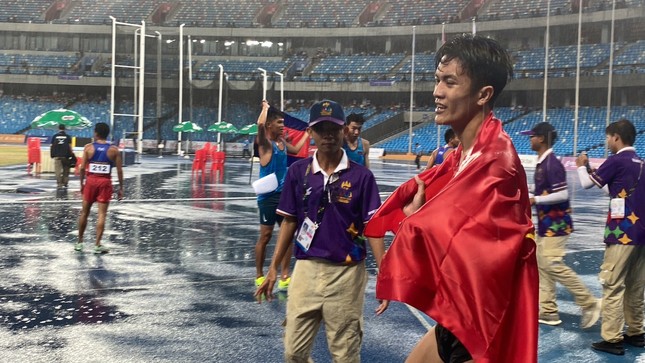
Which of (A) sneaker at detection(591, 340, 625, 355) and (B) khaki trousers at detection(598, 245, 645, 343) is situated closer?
(A) sneaker at detection(591, 340, 625, 355)

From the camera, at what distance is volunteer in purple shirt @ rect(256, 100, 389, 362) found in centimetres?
434

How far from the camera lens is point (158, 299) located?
780 cm

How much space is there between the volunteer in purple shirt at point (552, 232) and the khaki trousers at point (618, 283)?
507 mm

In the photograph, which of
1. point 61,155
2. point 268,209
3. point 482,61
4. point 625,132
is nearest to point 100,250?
point 268,209

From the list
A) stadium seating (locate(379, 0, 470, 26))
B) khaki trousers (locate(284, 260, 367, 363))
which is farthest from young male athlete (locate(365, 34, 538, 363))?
stadium seating (locate(379, 0, 470, 26))

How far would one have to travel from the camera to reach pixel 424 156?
52.3 meters

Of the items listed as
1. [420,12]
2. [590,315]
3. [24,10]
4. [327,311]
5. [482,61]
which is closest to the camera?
[482,61]

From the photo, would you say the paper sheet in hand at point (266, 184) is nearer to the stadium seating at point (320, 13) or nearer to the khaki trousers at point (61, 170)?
the khaki trousers at point (61, 170)

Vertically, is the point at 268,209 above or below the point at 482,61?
below

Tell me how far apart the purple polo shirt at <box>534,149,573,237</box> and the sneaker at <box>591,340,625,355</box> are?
3.76 ft

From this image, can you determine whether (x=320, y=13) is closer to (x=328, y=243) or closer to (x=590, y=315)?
(x=590, y=315)

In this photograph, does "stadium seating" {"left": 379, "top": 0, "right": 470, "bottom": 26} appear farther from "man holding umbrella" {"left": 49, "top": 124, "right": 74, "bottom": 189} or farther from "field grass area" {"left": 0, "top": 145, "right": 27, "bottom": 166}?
"man holding umbrella" {"left": 49, "top": 124, "right": 74, "bottom": 189}

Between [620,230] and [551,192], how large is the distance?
84 cm

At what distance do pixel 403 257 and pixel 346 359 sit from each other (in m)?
1.84
